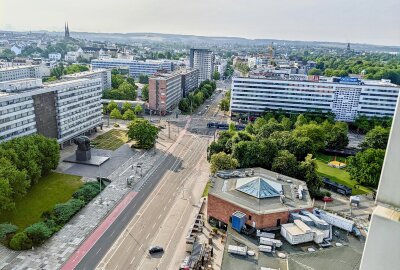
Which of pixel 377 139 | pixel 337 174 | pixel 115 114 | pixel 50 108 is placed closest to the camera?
pixel 337 174

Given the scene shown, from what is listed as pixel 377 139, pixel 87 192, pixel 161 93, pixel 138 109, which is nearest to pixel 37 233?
pixel 87 192

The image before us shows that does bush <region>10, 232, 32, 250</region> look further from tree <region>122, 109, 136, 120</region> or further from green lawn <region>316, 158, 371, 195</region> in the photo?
tree <region>122, 109, 136, 120</region>

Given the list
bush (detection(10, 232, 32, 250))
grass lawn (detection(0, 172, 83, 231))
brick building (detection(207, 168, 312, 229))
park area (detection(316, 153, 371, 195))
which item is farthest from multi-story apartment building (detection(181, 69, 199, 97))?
bush (detection(10, 232, 32, 250))

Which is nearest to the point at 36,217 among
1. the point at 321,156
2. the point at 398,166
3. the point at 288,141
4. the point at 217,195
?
the point at 217,195

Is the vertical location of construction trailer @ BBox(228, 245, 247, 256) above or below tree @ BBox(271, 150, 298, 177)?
below

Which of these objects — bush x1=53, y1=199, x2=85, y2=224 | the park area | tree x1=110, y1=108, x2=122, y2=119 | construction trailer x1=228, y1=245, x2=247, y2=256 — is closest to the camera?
construction trailer x1=228, y1=245, x2=247, y2=256

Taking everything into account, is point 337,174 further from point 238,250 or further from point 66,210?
point 66,210
